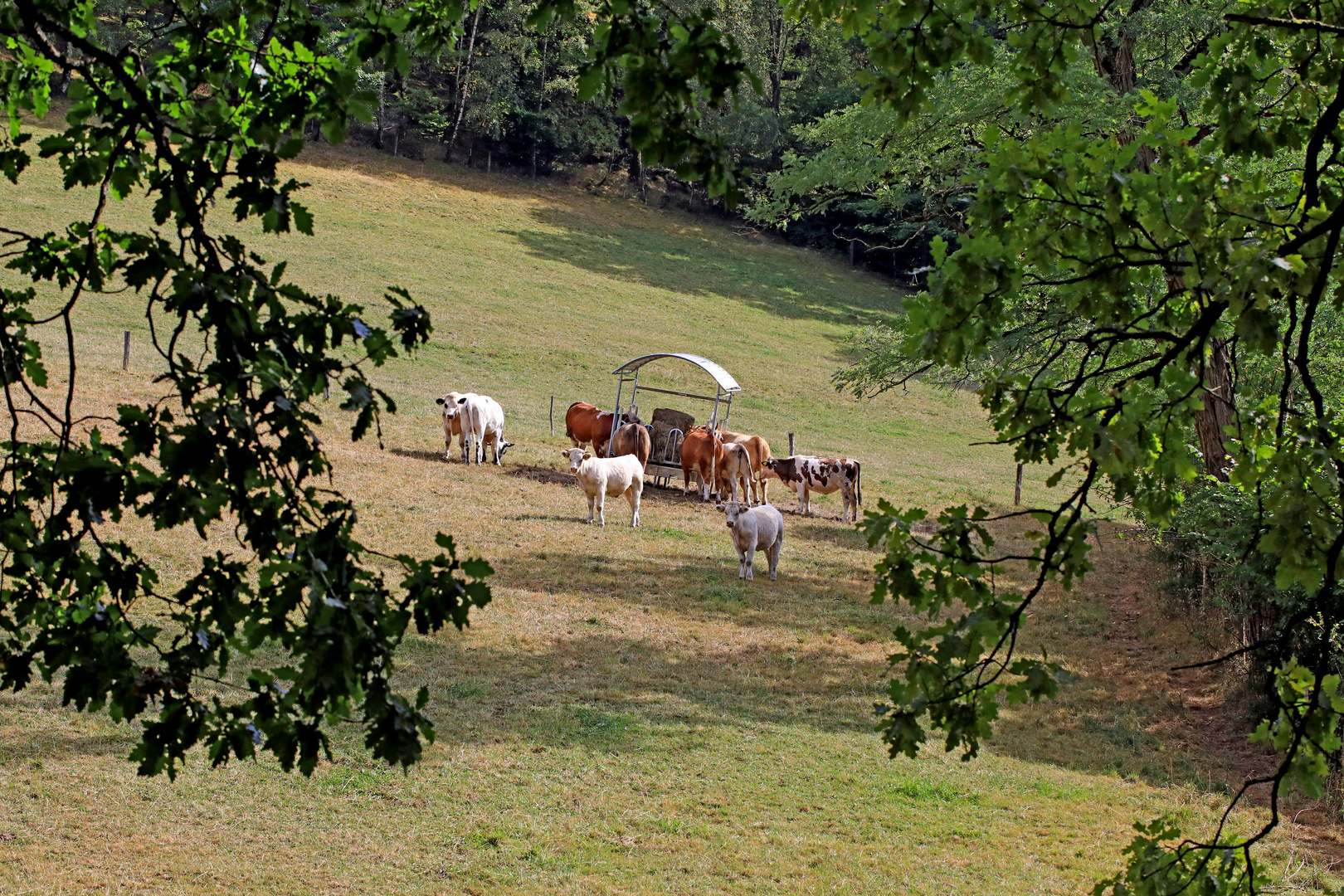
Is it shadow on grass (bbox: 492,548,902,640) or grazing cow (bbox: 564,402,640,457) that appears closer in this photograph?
shadow on grass (bbox: 492,548,902,640)

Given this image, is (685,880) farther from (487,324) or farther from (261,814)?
(487,324)

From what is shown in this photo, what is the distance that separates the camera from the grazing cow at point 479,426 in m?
21.2

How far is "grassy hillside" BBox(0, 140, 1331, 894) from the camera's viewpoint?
7559mm

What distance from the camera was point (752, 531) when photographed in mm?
15938

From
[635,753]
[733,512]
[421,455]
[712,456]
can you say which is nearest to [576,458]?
[733,512]

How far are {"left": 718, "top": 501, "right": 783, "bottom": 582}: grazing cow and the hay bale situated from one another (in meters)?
6.63

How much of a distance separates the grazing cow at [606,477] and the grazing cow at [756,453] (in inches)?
130

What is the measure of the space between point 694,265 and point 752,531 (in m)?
37.6

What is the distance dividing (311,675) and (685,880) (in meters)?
5.33

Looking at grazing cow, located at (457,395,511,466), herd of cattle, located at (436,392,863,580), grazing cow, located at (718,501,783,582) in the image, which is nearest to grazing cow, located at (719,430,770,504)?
herd of cattle, located at (436,392,863,580)

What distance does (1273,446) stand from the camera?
4.26 metres

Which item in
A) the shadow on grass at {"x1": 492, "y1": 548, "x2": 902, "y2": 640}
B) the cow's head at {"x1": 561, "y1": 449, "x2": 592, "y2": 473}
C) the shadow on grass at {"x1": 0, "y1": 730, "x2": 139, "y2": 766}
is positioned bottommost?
the shadow on grass at {"x1": 0, "y1": 730, "x2": 139, "y2": 766}

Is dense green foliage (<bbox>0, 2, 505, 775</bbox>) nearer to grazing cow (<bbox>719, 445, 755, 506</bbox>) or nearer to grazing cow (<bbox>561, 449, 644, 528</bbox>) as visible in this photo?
grazing cow (<bbox>561, 449, 644, 528</bbox>)

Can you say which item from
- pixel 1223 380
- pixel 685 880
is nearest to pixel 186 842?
pixel 685 880
